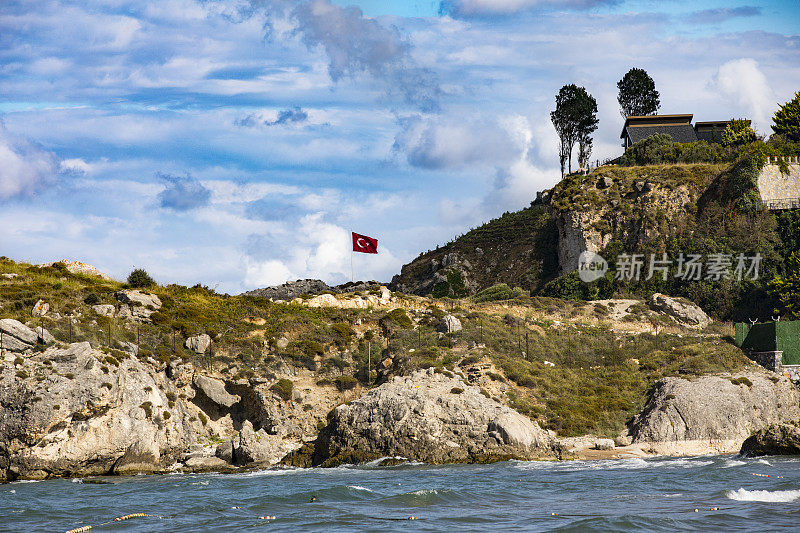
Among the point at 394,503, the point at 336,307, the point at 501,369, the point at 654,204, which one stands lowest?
the point at 394,503

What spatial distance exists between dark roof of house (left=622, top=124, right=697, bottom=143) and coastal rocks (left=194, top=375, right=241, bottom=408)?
64.9 meters

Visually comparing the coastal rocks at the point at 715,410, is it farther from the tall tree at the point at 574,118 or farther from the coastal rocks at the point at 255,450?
the tall tree at the point at 574,118

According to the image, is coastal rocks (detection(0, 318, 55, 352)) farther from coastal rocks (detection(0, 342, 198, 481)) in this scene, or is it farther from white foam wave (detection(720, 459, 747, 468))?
white foam wave (detection(720, 459, 747, 468))

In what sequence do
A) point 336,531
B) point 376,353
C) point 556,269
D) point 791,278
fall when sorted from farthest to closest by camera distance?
1. point 556,269
2. point 791,278
3. point 376,353
4. point 336,531

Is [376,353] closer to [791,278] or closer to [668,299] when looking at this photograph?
[668,299]

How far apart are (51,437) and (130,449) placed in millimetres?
3827

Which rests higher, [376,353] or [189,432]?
[376,353]

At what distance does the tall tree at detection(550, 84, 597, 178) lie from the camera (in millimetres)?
100312

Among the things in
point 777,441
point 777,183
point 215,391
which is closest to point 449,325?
point 215,391

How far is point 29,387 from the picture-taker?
39406 mm

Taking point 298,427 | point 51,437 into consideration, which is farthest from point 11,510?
point 298,427

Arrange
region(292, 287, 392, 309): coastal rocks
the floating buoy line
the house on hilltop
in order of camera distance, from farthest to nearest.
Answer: the house on hilltop
region(292, 287, 392, 309): coastal rocks
the floating buoy line

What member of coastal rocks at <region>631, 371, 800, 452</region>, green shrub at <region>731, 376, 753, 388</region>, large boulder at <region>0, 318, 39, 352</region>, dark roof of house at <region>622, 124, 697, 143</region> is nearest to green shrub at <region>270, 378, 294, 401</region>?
large boulder at <region>0, 318, 39, 352</region>

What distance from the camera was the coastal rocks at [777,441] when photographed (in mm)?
38031
